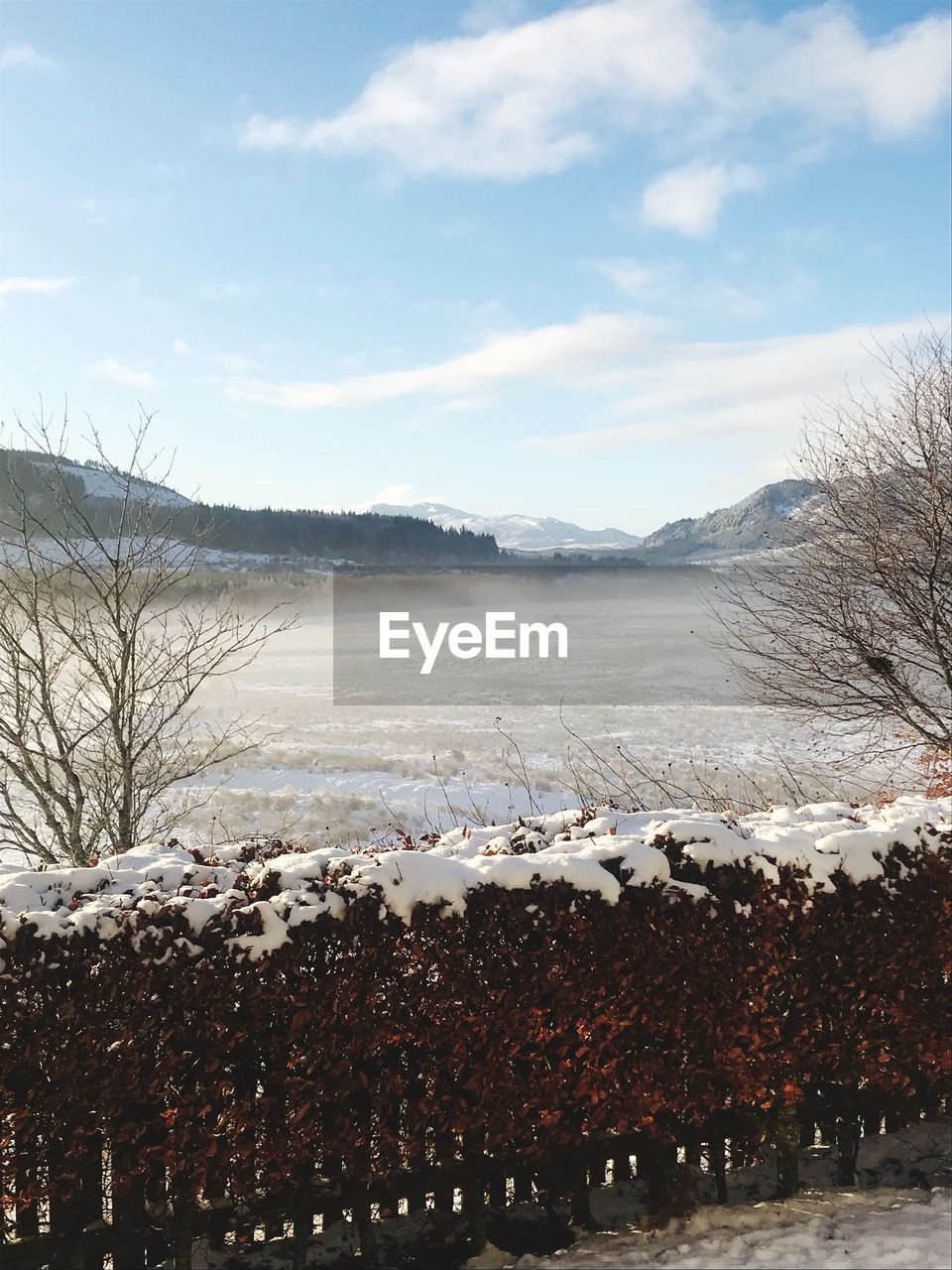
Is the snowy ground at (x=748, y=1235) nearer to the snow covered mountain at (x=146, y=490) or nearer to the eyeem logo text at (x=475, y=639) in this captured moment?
the snow covered mountain at (x=146, y=490)

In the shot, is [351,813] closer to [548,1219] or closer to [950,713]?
[950,713]

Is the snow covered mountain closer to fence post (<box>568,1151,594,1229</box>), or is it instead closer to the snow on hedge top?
the snow on hedge top

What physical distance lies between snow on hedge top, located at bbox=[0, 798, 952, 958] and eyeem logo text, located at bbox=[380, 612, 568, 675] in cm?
2932

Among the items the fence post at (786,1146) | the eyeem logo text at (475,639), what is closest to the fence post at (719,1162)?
the fence post at (786,1146)

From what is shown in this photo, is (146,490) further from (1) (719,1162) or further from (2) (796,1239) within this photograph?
(2) (796,1239)

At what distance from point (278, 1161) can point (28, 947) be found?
1278 mm

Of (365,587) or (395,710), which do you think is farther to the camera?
(365,587)

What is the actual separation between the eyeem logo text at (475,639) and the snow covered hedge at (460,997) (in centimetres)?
2961

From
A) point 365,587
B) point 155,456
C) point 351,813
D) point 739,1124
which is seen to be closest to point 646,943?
point 739,1124

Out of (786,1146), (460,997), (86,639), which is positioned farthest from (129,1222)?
(86,639)

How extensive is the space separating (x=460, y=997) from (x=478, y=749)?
1590 cm

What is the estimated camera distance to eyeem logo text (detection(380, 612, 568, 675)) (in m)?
39.7

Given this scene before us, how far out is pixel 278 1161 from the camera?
3121 mm

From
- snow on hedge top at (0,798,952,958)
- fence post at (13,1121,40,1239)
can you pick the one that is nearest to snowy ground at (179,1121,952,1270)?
fence post at (13,1121,40,1239)
